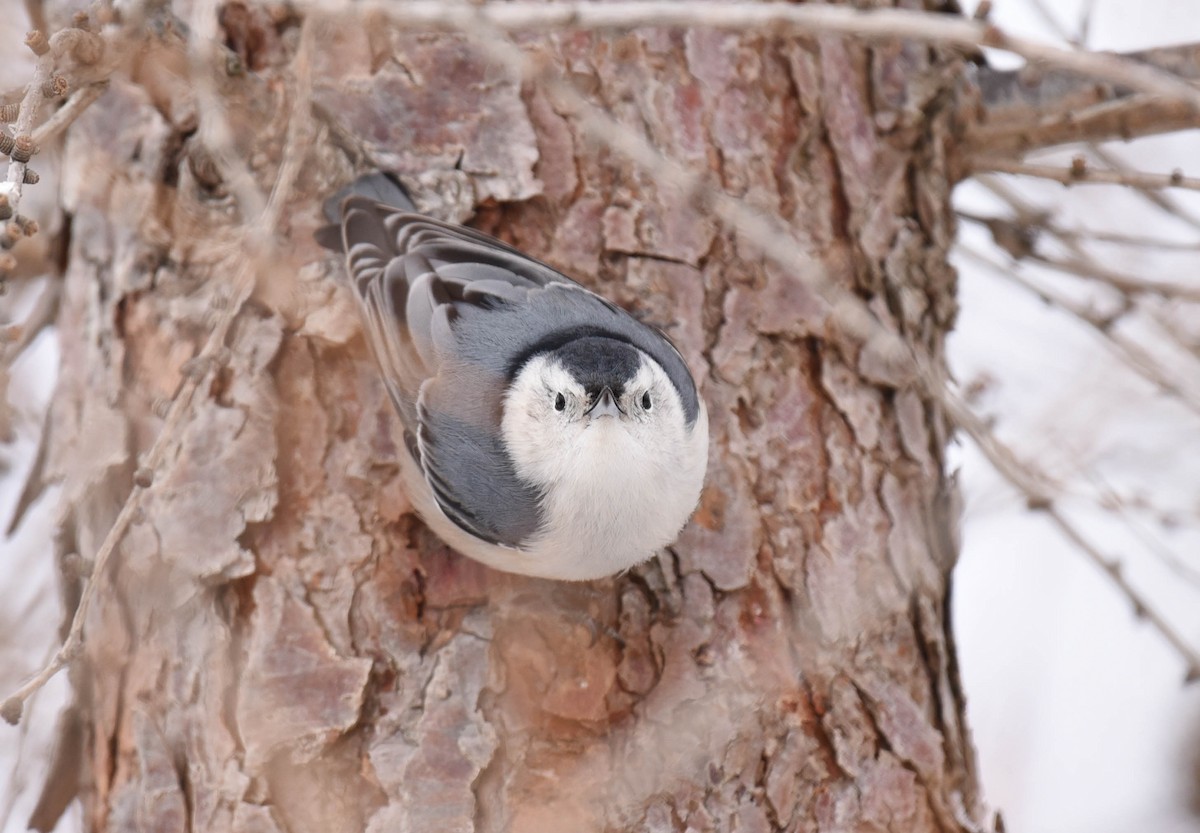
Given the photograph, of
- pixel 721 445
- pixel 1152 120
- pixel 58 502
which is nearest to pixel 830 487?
pixel 721 445

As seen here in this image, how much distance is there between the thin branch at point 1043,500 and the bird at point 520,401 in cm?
50

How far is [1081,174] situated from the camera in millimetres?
2078

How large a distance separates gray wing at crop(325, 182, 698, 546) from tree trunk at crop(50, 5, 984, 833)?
4.5 inches

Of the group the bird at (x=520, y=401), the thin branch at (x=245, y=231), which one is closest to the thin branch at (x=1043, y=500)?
the bird at (x=520, y=401)

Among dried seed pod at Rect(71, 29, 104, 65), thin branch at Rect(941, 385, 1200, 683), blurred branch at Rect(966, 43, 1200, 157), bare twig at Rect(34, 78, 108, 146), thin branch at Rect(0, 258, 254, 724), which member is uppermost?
dried seed pod at Rect(71, 29, 104, 65)

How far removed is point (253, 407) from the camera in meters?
2.05

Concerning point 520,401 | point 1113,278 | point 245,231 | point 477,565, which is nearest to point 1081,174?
point 1113,278

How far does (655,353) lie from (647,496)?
0.25m

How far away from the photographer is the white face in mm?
1932

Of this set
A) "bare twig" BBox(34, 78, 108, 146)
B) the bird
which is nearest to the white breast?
the bird

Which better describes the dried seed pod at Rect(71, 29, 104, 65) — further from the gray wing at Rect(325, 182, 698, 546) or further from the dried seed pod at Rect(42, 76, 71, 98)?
the gray wing at Rect(325, 182, 698, 546)

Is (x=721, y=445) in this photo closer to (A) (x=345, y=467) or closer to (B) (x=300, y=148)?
(A) (x=345, y=467)

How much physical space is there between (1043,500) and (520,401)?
97 cm

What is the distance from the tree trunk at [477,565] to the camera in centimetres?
191
